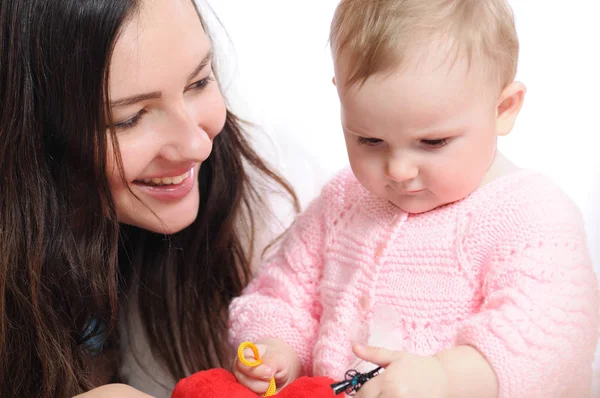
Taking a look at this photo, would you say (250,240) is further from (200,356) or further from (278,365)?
(278,365)

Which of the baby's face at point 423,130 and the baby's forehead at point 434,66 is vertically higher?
the baby's forehead at point 434,66

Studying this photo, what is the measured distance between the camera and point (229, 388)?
1104 mm

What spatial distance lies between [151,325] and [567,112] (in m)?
0.89

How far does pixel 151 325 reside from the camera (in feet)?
5.31

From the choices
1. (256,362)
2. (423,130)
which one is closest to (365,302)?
(256,362)

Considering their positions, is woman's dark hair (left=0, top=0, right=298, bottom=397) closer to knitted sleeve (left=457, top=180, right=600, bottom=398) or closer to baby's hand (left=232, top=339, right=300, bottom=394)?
baby's hand (left=232, top=339, right=300, bottom=394)

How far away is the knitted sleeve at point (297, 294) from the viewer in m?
1.33

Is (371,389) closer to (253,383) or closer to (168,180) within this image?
(253,383)

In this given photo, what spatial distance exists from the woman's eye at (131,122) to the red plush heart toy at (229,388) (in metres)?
0.38

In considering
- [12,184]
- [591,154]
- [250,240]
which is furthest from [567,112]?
[12,184]

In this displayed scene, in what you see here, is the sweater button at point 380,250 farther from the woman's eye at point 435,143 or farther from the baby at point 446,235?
the woman's eye at point 435,143

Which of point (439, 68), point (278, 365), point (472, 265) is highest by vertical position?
point (439, 68)

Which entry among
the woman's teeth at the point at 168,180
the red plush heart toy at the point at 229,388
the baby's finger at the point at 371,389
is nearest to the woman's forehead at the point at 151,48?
the woman's teeth at the point at 168,180

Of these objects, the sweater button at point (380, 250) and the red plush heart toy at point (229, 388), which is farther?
the sweater button at point (380, 250)
